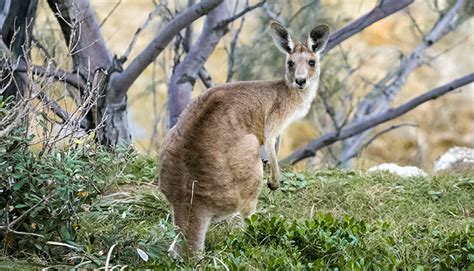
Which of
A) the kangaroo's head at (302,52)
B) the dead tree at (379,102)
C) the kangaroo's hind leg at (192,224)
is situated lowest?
the dead tree at (379,102)

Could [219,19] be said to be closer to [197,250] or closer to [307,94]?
[307,94]

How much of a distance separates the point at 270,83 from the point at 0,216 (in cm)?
204

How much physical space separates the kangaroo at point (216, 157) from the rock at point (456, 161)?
2.42 m

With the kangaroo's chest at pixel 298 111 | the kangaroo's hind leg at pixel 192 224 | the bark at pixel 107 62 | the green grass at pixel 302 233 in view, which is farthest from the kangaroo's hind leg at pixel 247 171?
the bark at pixel 107 62

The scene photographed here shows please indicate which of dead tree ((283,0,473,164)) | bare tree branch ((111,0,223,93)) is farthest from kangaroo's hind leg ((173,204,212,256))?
dead tree ((283,0,473,164))

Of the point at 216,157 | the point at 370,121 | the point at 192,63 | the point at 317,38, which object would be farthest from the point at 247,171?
the point at 370,121

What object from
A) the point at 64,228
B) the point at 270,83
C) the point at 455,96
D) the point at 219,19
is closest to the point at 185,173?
the point at 64,228

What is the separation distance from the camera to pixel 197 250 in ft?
15.8

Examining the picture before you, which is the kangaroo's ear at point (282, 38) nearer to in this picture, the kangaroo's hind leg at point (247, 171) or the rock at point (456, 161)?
the kangaroo's hind leg at point (247, 171)

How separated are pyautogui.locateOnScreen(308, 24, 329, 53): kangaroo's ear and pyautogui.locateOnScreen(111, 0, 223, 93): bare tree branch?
40.2 inches

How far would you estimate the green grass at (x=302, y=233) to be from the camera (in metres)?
4.60

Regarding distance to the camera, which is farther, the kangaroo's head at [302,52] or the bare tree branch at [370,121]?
the bare tree branch at [370,121]

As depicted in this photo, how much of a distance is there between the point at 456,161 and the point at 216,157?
11.2 ft

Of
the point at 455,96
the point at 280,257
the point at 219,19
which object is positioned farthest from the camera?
the point at 455,96
